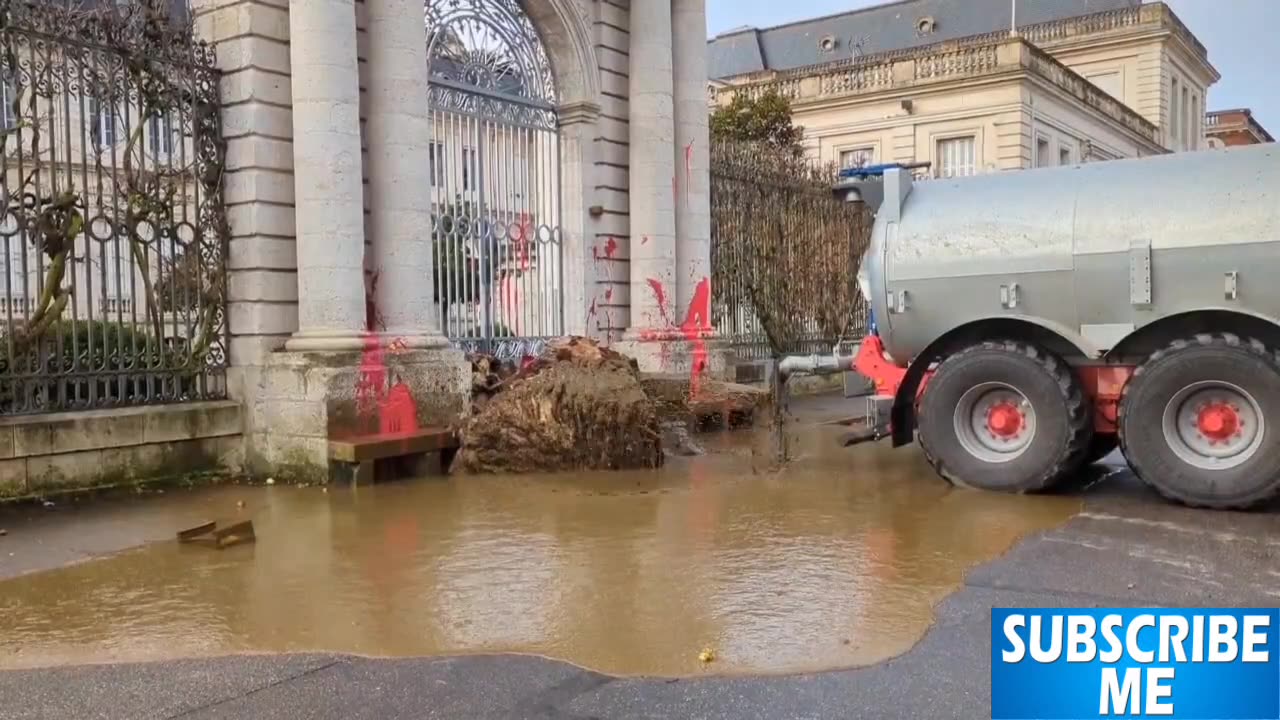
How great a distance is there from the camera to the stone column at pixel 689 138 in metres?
14.2

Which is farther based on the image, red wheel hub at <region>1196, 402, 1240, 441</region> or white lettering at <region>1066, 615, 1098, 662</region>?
red wheel hub at <region>1196, 402, 1240, 441</region>

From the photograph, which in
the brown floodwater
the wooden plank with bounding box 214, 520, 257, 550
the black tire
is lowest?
the brown floodwater

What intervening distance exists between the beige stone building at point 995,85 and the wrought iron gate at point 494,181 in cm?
1721

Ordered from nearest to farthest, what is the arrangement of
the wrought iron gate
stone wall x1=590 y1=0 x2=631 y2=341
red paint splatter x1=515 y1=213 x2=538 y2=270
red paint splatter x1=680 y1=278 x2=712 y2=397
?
1. the wrought iron gate
2. red paint splatter x1=515 y1=213 x2=538 y2=270
3. stone wall x1=590 y1=0 x2=631 y2=341
4. red paint splatter x1=680 y1=278 x2=712 y2=397

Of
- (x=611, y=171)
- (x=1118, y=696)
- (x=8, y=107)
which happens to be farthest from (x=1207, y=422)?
(x=8, y=107)

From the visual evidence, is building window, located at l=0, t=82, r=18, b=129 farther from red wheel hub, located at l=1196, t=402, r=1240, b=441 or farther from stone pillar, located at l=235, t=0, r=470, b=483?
red wheel hub, located at l=1196, t=402, r=1240, b=441

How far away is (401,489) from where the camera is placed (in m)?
8.81

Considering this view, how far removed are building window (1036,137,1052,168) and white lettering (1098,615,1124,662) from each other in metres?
28.8

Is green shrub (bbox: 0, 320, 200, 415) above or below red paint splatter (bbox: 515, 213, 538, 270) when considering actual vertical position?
below

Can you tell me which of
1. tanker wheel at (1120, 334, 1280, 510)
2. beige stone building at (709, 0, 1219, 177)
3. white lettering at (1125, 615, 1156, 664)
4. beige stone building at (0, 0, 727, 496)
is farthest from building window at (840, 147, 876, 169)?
white lettering at (1125, 615, 1156, 664)

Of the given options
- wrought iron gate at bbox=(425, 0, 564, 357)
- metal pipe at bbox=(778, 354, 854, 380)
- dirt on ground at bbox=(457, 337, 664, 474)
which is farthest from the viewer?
wrought iron gate at bbox=(425, 0, 564, 357)

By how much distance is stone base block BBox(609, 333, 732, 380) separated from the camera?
13.6 metres

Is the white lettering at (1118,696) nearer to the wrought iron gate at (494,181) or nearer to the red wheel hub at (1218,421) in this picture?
Result: the red wheel hub at (1218,421)

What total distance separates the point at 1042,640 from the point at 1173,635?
18.4 inches
